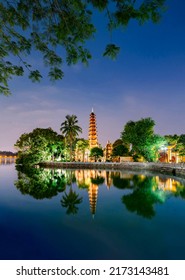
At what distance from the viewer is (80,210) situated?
1389 cm

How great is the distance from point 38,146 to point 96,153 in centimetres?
2517

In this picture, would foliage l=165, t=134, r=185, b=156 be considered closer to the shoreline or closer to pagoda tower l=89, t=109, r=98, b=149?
the shoreline

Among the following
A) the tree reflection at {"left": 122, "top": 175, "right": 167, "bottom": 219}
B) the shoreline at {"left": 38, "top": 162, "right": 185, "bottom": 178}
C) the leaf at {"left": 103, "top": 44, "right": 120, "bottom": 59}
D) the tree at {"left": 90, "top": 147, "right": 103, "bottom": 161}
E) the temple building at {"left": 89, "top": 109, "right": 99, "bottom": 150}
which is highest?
the temple building at {"left": 89, "top": 109, "right": 99, "bottom": 150}

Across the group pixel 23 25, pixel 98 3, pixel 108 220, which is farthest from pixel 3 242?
pixel 98 3

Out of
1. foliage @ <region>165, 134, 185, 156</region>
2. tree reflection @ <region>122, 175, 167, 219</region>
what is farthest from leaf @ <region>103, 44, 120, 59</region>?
foliage @ <region>165, 134, 185, 156</region>

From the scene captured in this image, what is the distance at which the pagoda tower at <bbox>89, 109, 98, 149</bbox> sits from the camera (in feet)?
272

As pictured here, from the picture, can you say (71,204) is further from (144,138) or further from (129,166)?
(129,166)

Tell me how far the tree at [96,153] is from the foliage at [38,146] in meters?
16.6

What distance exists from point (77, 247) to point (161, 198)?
11083mm

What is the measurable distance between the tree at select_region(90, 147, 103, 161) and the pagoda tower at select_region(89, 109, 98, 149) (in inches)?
195

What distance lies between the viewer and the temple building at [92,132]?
82625 millimetres

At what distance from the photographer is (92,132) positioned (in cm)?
8544

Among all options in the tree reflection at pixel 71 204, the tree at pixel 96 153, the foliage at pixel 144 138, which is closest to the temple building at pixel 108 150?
the tree at pixel 96 153
